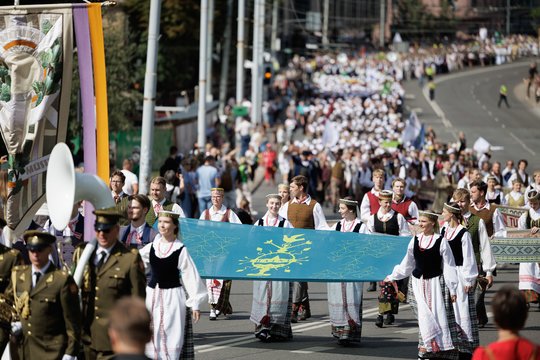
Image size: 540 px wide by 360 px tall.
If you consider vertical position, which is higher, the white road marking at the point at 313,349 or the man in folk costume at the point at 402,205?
the man in folk costume at the point at 402,205

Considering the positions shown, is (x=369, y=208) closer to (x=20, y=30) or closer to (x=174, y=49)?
(x=20, y=30)

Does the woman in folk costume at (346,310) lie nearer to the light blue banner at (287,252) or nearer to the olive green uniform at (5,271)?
the light blue banner at (287,252)

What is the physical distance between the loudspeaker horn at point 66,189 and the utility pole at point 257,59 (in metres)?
41.8


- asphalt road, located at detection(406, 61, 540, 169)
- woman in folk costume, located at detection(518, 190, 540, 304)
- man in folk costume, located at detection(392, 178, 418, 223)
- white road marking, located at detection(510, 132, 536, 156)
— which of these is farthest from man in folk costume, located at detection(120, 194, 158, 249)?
white road marking, located at detection(510, 132, 536, 156)

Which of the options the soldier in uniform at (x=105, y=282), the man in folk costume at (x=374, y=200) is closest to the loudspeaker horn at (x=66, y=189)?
the soldier in uniform at (x=105, y=282)

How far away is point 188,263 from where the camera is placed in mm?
11008

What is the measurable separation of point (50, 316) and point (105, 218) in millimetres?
776

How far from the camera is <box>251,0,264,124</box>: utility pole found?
51219 millimetres

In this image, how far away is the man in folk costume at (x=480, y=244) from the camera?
14320 millimetres

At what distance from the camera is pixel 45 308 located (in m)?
9.13

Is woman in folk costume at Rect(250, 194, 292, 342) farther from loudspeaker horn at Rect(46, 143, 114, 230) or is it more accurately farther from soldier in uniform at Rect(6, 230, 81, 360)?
soldier in uniform at Rect(6, 230, 81, 360)

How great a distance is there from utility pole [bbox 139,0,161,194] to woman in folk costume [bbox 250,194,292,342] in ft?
23.9

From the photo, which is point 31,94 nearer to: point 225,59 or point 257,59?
point 257,59

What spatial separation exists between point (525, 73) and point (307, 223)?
88.8 m
